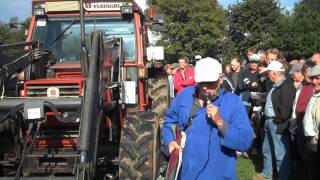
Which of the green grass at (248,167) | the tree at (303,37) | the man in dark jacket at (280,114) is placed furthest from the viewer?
the tree at (303,37)

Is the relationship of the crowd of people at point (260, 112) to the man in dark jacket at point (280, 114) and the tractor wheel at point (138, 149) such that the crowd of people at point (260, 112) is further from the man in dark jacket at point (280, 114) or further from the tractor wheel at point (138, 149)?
the tractor wheel at point (138, 149)

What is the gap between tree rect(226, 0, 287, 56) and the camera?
176 ft

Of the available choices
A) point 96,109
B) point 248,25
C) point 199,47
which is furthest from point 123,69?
point 199,47

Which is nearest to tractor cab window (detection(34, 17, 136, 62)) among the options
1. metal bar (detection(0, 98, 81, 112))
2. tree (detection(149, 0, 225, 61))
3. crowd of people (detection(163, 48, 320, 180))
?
crowd of people (detection(163, 48, 320, 180))

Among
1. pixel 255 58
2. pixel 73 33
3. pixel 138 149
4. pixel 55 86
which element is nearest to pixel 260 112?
pixel 255 58

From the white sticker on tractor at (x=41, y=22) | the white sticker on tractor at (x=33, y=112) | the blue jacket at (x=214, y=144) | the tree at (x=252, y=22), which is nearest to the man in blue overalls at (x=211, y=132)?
the blue jacket at (x=214, y=144)

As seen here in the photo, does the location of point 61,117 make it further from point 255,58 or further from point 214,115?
point 255,58

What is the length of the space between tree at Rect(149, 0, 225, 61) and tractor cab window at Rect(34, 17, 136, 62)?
2003 inches

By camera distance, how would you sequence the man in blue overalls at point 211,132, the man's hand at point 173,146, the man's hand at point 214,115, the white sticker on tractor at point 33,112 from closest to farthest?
the man's hand at point 214,115 → the man in blue overalls at point 211,132 → the man's hand at point 173,146 → the white sticker on tractor at point 33,112

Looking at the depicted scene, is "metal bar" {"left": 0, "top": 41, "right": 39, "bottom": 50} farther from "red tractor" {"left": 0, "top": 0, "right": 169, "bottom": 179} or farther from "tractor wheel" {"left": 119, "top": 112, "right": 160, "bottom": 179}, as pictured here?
"tractor wheel" {"left": 119, "top": 112, "right": 160, "bottom": 179}

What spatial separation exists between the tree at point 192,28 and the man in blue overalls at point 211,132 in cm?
5482

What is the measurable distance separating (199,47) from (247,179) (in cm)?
5611

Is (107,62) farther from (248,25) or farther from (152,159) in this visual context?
(248,25)

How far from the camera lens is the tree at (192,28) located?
6212cm
